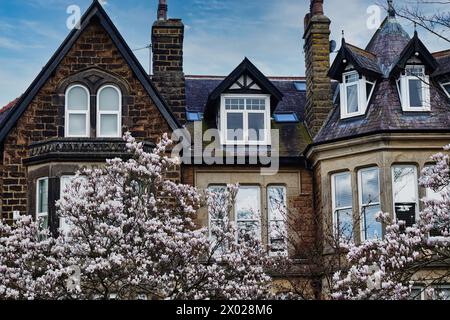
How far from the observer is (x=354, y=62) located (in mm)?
23781

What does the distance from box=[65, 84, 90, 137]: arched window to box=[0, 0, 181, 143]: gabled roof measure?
83 cm

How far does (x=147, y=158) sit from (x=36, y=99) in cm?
568

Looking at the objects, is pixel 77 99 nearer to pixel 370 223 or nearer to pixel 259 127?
pixel 259 127

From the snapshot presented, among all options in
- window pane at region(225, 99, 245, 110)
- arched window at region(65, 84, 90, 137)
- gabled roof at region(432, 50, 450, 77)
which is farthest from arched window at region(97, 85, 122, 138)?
gabled roof at region(432, 50, 450, 77)

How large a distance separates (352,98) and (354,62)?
43.0 inches

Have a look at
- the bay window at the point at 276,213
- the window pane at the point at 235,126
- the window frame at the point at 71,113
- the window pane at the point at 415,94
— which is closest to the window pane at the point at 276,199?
the bay window at the point at 276,213

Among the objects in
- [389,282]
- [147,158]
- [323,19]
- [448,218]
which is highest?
[323,19]

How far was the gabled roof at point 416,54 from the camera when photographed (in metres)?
23.4

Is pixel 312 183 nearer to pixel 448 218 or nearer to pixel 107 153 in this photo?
pixel 107 153

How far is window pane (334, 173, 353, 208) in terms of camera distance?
23.3 meters

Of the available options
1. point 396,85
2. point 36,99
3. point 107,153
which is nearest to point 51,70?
point 36,99

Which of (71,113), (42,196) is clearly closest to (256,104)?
(71,113)

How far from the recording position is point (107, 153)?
74.9ft
